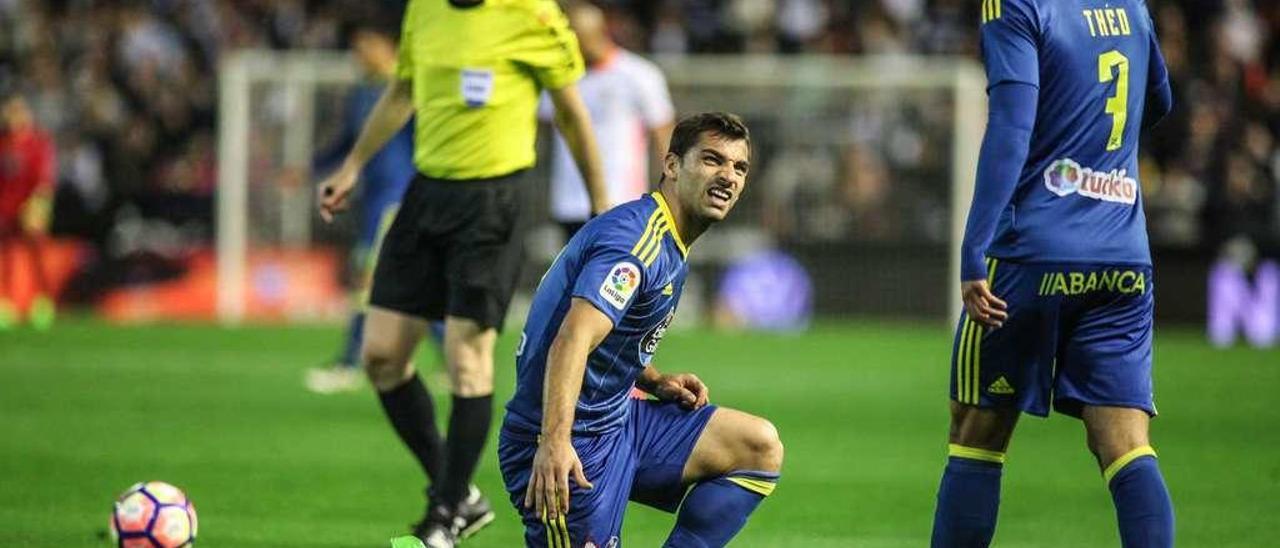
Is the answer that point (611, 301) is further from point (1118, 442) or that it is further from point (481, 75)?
point (481, 75)

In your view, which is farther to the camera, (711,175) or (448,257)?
(448,257)

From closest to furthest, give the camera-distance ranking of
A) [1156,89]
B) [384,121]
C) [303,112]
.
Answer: [1156,89] → [384,121] → [303,112]

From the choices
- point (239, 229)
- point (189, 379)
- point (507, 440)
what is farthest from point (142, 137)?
point (507, 440)

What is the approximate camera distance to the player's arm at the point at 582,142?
7480 millimetres

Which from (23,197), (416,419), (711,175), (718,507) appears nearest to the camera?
(711,175)

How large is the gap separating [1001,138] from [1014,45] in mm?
269

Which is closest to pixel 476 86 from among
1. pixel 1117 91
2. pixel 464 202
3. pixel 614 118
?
pixel 464 202

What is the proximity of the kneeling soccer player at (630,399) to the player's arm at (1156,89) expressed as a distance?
1336mm

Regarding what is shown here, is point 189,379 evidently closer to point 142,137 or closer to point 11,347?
point 11,347

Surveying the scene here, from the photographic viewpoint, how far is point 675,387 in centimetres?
588

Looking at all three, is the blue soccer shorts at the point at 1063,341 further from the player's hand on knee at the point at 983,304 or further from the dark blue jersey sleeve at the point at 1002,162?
the dark blue jersey sleeve at the point at 1002,162

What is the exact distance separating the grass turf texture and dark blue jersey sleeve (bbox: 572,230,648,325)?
2.30 metres

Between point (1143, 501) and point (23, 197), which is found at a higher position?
point (1143, 501)

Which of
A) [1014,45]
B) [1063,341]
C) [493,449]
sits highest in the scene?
[1014,45]
